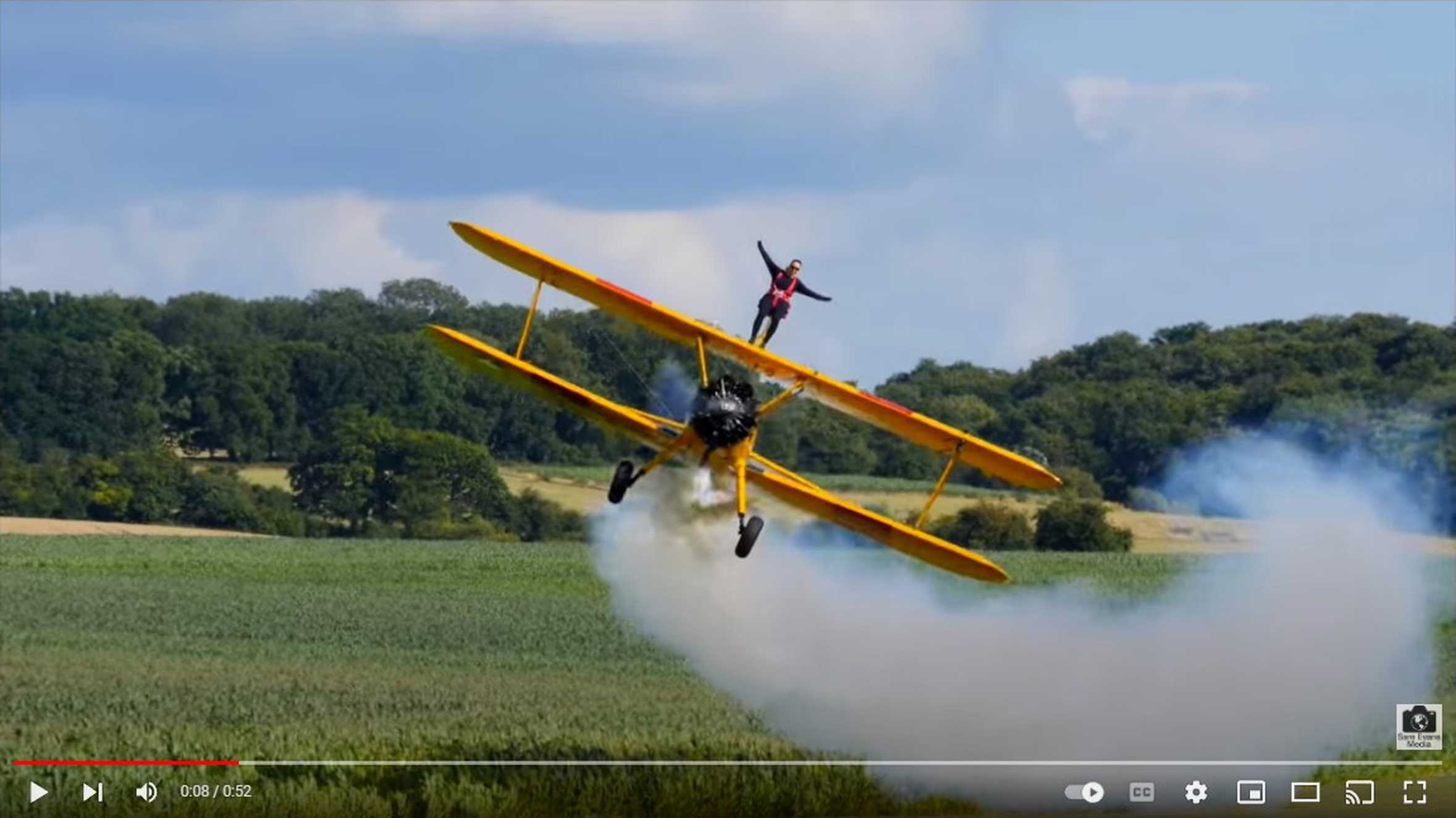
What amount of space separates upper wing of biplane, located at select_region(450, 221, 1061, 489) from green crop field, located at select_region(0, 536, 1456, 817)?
3.89 m

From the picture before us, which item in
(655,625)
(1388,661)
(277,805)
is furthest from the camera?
(1388,661)

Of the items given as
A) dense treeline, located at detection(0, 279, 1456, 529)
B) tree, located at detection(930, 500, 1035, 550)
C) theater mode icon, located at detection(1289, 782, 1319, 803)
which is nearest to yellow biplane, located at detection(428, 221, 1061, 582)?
dense treeline, located at detection(0, 279, 1456, 529)

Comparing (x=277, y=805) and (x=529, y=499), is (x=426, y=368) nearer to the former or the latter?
(x=529, y=499)

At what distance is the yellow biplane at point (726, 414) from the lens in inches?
1013

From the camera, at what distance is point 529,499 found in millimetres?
54156

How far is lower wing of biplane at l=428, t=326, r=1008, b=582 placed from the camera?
25859 millimetres

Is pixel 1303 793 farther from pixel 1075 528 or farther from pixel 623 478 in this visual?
pixel 1075 528

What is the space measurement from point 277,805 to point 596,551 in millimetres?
5272

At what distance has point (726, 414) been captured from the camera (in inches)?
1004

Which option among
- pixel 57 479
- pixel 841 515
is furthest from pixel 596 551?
pixel 57 479

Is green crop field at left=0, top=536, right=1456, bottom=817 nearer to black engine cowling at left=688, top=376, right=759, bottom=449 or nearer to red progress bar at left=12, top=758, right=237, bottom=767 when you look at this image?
red progress bar at left=12, top=758, right=237, bottom=767

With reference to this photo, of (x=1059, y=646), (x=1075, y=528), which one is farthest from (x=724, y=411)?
(x=1075, y=528)

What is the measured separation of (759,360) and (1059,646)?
7.59 metres

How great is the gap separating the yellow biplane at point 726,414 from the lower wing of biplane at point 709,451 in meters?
0.01
